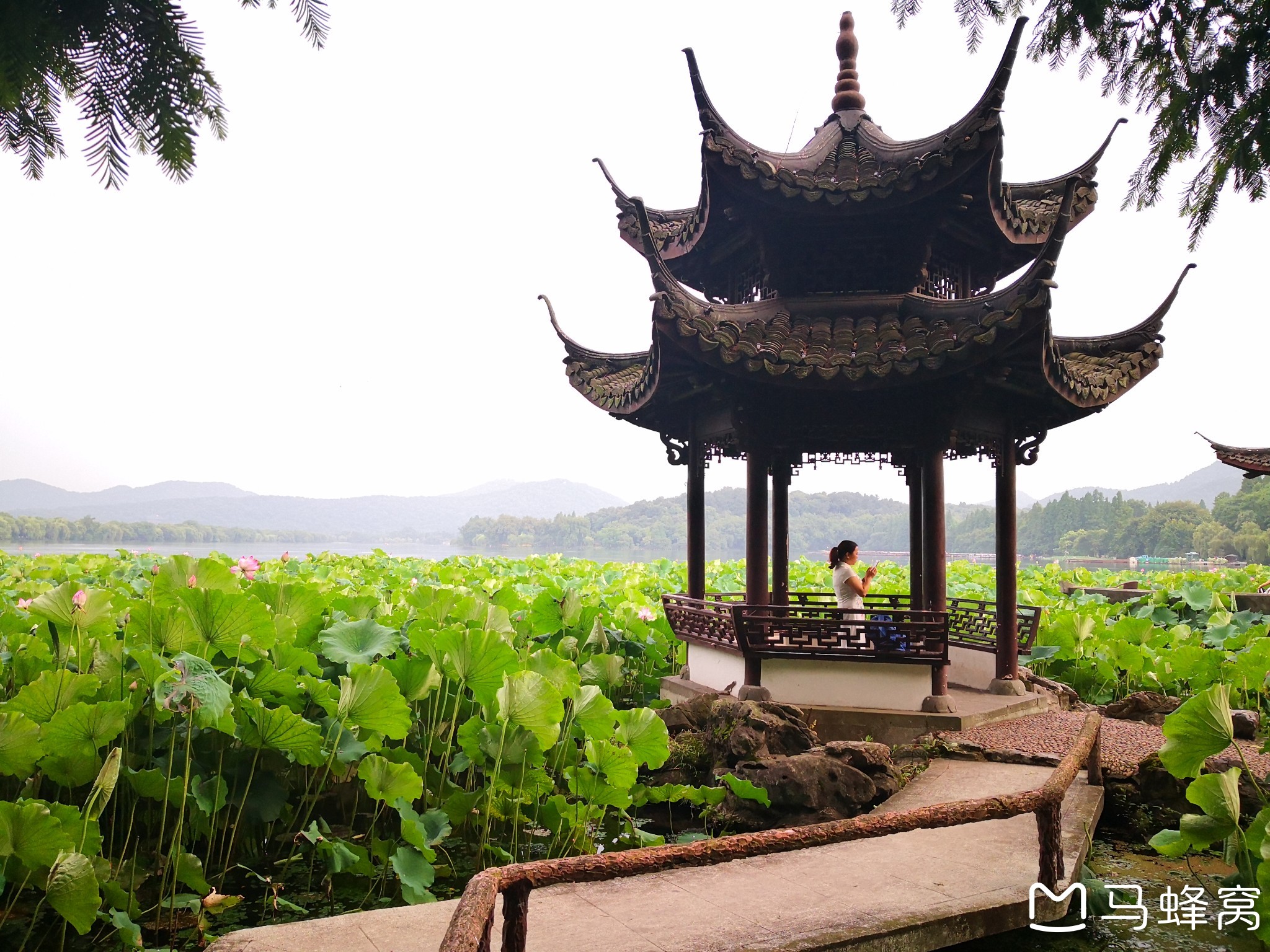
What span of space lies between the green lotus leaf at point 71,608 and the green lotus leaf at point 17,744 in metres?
0.76

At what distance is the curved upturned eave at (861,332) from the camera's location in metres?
5.49

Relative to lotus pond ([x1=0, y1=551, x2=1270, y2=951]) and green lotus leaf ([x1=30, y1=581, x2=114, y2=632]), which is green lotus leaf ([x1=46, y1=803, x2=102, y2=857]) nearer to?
lotus pond ([x1=0, y1=551, x2=1270, y2=951])

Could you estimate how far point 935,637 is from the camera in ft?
19.4

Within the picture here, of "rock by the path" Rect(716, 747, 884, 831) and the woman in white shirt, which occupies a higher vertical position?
the woman in white shirt

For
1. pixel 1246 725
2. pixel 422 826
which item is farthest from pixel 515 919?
pixel 1246 725

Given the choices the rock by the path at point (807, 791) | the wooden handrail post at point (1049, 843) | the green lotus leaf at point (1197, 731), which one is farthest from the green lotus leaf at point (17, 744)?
the green lotus leaf at point (1197, 731)

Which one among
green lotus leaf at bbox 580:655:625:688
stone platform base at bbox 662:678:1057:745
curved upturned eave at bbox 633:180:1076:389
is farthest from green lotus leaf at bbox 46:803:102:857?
curved upturned eave at bbox 633:180:1076:389

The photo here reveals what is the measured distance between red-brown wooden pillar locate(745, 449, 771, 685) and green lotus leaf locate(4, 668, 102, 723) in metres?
4.37

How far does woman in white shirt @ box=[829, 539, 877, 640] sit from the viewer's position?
6418 mm

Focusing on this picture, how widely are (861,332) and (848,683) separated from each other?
2540 millimetres

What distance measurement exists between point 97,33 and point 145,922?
10.4ft

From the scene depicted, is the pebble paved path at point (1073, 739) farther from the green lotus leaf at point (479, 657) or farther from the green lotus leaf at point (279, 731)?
the green lotus leaf at point (279, 731)

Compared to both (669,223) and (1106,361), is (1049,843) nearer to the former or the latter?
(1106,361)

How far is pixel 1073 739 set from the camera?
5637 millimetres
